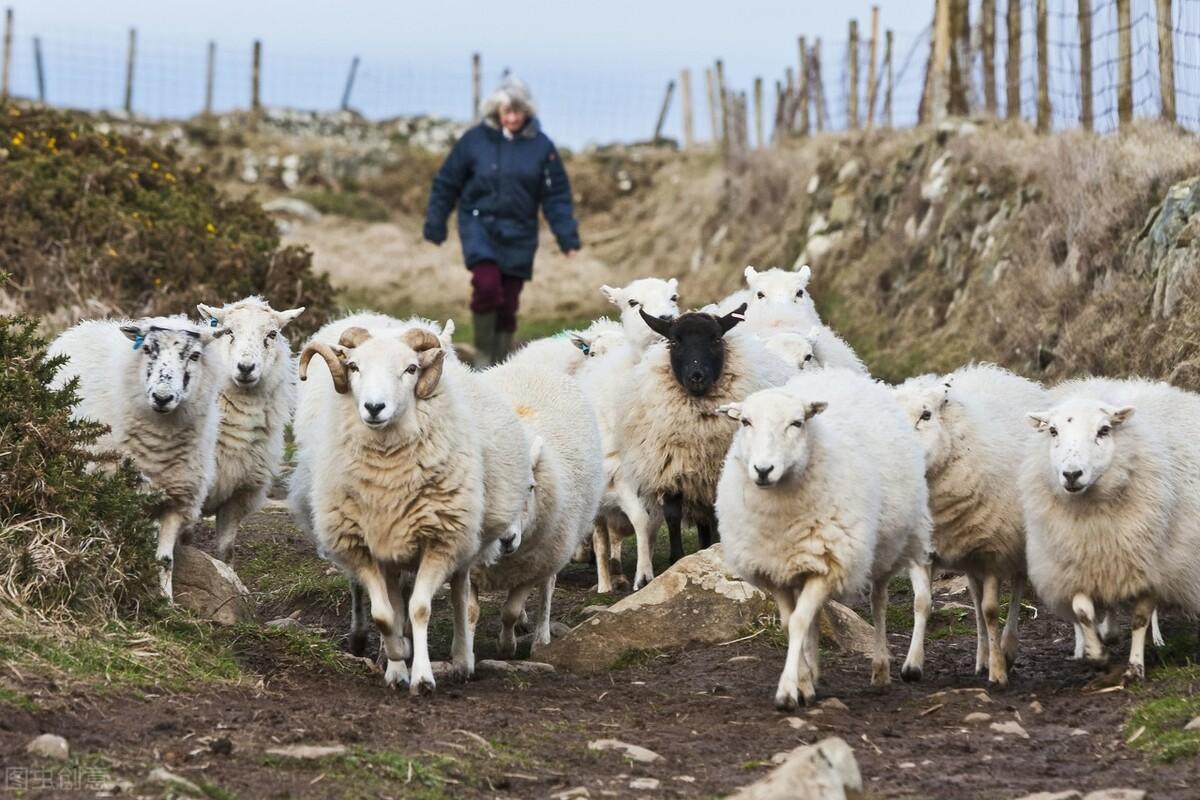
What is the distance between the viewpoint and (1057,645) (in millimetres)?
9172

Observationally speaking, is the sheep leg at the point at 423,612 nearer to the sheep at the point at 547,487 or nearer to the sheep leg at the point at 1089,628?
the sheep at the point at 547,487

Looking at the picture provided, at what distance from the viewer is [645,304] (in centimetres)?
1176

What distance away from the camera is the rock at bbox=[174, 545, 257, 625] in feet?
26.7

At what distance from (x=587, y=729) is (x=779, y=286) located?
6.46m

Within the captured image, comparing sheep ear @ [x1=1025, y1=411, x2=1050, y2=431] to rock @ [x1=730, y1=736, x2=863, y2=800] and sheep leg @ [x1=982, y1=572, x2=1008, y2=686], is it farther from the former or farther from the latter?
rock @ [x1=730, y1=736, x2=863, y2=800]

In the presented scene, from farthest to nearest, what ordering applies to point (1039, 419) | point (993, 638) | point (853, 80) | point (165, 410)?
point (853, 80)
point (165, 410)
point (993, 638)
point (1039, 419)

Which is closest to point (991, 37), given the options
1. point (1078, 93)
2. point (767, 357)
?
point (1078, 93)

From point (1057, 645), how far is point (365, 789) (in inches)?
192

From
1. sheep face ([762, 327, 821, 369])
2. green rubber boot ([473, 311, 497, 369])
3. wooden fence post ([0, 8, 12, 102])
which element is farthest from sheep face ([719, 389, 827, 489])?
wooden fence post ([0, 8, 12, 102])

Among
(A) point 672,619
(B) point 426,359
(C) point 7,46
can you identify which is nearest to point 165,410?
(B) point 426,359

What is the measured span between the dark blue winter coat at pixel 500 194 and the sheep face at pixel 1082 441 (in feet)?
24.7

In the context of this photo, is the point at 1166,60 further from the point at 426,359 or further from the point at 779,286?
the point at 426,359

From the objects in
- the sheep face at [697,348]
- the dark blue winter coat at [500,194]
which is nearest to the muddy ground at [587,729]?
the sheep face at [697,348]

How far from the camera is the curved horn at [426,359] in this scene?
771cm
